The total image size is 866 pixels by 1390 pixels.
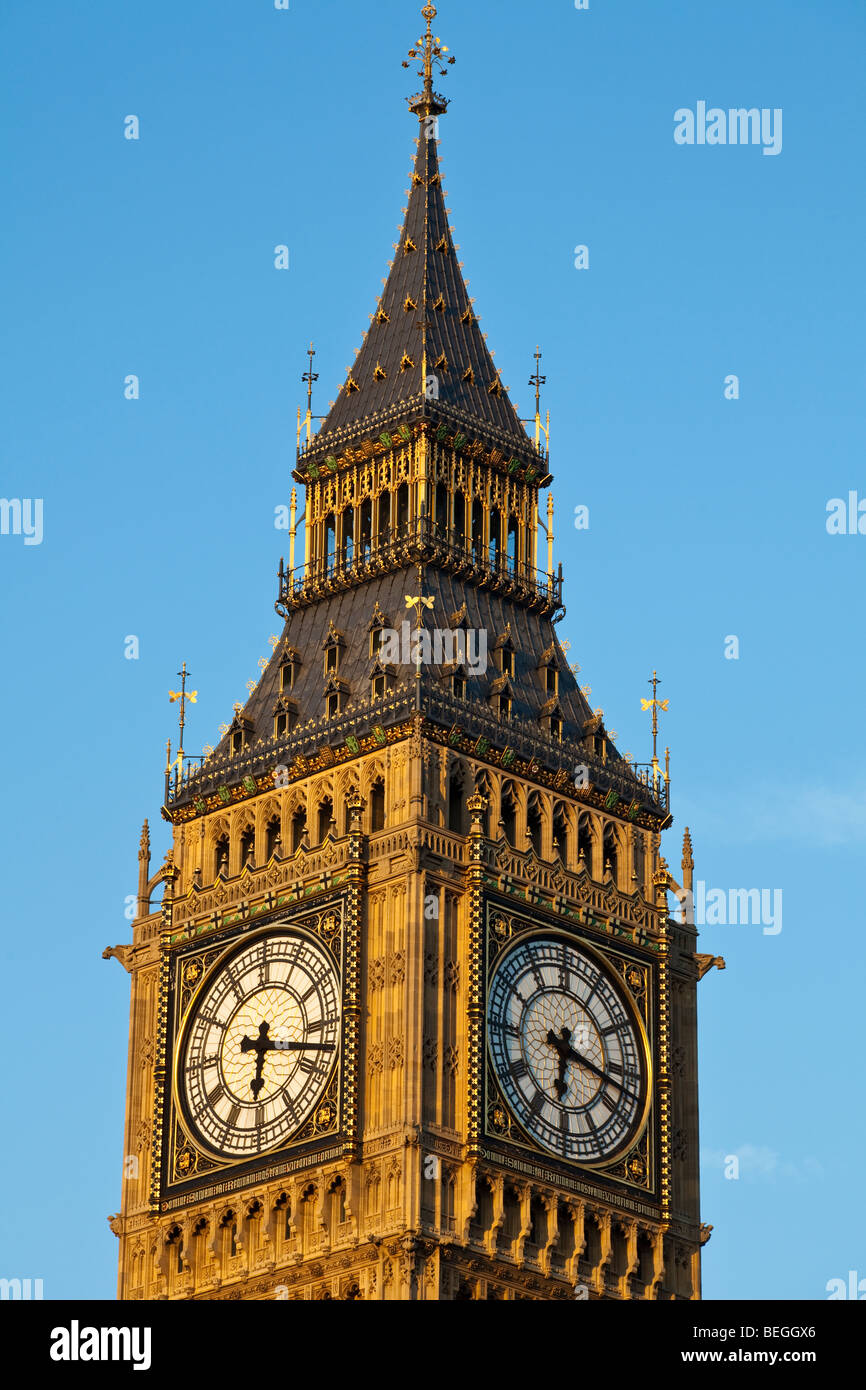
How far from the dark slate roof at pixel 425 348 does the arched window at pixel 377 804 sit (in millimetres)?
10023

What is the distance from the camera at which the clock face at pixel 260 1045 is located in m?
78.0

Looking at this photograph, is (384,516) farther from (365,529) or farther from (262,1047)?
(262,1047)

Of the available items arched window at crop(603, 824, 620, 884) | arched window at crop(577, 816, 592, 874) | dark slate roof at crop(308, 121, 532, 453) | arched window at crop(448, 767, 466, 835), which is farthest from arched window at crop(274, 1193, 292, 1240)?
dark slate roof at crop(308, 121, 532, 453)

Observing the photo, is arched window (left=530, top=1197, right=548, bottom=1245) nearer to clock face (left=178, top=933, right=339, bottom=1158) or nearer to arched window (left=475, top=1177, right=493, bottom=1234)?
arched window (left=475, top=1177, right=493, bottom=1234)

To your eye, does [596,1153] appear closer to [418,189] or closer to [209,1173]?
[209,1173]

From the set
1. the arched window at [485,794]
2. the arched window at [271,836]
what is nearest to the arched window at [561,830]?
the arched window at [485,794]

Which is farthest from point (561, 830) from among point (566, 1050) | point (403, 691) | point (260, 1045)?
point (260, 1045)

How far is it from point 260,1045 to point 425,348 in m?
17.4

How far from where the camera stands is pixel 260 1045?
79.0 meters

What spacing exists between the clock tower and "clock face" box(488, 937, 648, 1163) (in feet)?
0.22

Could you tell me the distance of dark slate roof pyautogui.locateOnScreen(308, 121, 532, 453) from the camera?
87.4 meters

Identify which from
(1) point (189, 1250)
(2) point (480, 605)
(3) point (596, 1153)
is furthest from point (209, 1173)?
(2) point (480, 605)
